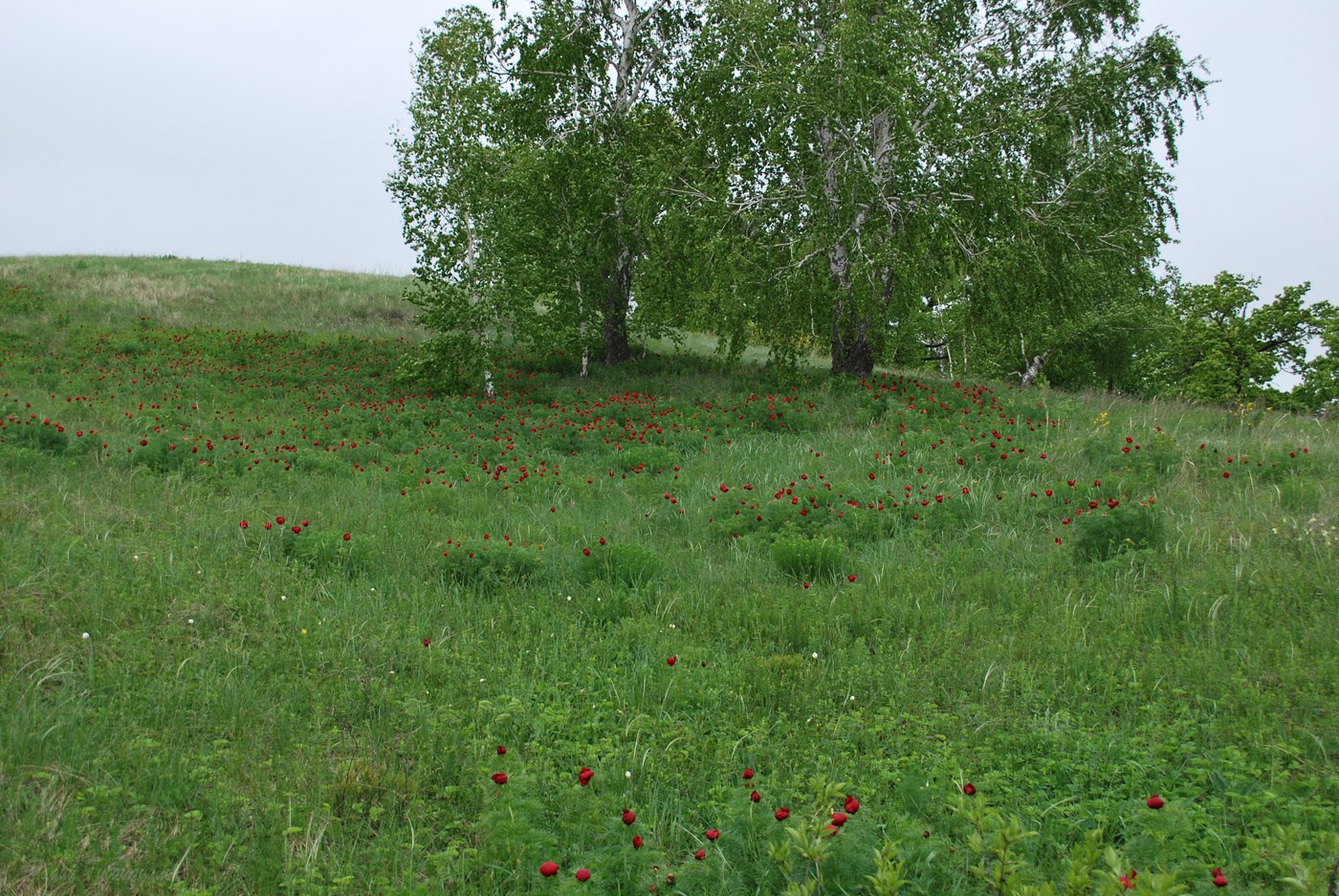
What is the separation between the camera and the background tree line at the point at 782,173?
42.6 feet

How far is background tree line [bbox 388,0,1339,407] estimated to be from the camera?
12977 millimetres

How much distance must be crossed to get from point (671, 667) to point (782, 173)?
11.6 meters

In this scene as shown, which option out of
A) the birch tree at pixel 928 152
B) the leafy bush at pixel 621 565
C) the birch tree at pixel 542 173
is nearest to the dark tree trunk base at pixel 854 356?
the birch tree at pixel 928 152

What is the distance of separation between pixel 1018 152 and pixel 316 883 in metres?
14.9

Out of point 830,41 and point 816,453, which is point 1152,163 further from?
point 816,453

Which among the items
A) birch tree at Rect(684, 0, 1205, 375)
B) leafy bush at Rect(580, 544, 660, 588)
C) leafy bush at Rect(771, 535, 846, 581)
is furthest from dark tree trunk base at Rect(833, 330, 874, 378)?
leafy bush at Rect(580, 544, 660, 588)

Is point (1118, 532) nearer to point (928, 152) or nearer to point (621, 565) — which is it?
point (621, 565)

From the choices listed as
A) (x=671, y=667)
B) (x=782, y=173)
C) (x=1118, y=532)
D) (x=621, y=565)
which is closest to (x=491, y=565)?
(x=621, y=565)

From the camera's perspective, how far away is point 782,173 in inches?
555

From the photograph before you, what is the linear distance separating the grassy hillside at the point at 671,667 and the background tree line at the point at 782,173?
501 cm

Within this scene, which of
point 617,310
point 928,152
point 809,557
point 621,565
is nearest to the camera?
point 621,565

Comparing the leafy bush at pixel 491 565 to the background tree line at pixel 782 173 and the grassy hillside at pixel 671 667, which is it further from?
the background tree line at pixel 782 173

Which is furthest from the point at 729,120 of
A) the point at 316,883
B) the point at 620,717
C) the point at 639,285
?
the point at 316,883

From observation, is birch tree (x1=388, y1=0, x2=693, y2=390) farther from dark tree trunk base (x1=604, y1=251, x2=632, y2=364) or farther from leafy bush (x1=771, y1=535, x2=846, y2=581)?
leafy bush (x1=771, y1=535, x2=846, y2=581)
